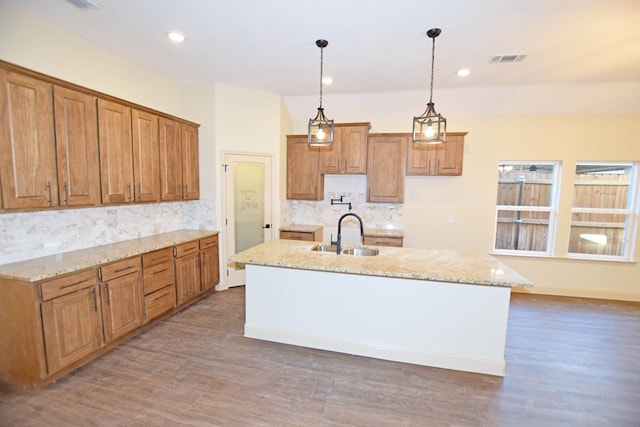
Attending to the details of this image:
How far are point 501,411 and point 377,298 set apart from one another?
117 cm

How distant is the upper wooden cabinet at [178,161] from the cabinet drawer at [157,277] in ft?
2.89

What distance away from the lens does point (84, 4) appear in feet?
7.66

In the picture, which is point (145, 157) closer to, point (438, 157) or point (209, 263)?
point (209, 263)

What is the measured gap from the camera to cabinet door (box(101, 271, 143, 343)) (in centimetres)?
265

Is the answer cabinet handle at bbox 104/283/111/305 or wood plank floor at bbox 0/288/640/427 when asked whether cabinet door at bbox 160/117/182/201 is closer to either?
cabinet handle at bbox 104/283/111/305

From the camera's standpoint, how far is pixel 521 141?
4480 millimetres

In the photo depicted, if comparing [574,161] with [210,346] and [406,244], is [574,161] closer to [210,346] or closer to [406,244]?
[406,244]

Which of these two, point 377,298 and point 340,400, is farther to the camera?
point 377,298

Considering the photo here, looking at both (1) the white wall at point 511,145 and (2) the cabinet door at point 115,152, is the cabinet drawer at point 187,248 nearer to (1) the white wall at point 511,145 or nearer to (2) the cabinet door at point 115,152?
(2) the cabinet door at point 115,152

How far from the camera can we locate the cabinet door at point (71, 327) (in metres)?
2.20

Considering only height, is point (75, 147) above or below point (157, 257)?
above

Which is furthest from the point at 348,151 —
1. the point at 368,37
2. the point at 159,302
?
the point at 159,302

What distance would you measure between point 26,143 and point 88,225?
1.09 metres

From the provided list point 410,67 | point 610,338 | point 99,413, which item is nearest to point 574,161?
point 610,338
